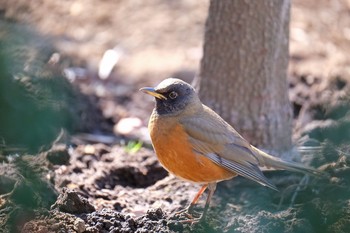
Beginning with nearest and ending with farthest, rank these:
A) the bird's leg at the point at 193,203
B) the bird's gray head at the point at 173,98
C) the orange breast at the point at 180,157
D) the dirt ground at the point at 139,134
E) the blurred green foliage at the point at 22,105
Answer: the blurred green foliage at the point at 22,105
the dirt ground at the point at 139,134
the orange breast at the point at 180,157
the bird's leg at the point at 193,203
the bird's gray head at the point at 173,98

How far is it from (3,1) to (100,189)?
3.81 metres

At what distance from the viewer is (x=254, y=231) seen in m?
5.38

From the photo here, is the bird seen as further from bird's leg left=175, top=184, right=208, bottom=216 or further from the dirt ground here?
the dirt ground

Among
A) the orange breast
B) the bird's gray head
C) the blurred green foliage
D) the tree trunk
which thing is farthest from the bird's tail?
the blurred green foliage

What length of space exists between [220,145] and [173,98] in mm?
565

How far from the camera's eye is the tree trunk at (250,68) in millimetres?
7082

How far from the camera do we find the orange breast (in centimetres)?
594

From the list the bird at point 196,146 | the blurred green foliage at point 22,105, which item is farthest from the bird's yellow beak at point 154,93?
the blurred green foliage at point 22,105

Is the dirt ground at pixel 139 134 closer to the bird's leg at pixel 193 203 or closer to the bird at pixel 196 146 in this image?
the bird's leg at pixel 193 203

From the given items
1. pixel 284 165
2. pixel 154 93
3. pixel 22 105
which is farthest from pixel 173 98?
pixel 22 105

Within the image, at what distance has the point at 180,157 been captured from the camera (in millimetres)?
5934

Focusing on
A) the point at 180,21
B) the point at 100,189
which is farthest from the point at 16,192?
the point at 180,21

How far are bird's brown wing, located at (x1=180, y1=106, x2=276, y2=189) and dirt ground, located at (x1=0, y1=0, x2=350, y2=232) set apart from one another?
42cm

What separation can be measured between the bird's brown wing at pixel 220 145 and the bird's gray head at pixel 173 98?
116 millimetres
